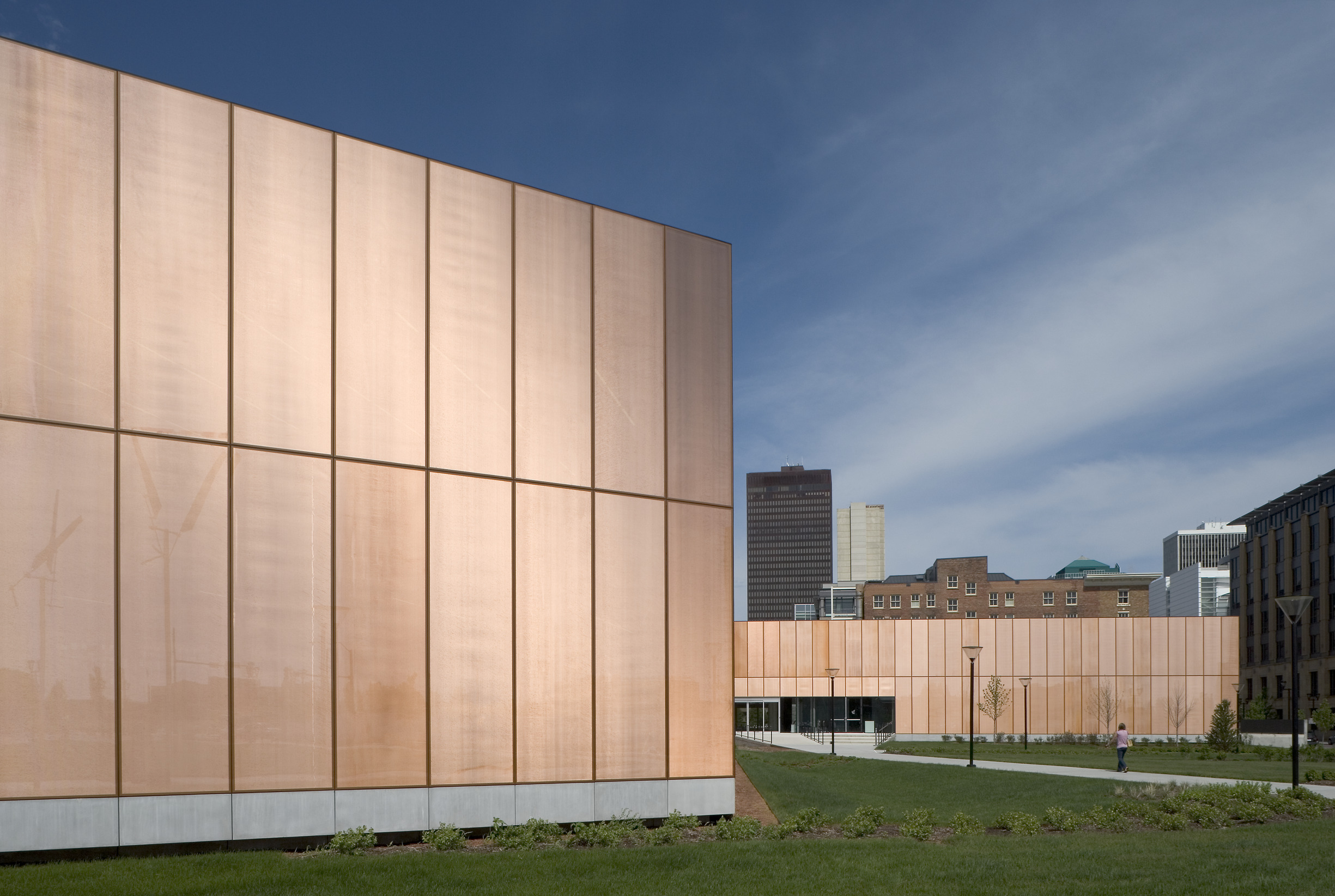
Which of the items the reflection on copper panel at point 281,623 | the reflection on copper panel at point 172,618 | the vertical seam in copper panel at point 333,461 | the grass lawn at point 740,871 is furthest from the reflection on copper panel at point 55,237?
the grass lawn at point 740,871

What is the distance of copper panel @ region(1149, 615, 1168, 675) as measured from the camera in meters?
69.9

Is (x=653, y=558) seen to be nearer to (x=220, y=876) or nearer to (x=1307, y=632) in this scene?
(x=220, y=876)

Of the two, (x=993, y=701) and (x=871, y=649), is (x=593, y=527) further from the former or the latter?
(x=871, y=649)

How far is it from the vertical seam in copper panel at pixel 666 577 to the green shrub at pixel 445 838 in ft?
13.6

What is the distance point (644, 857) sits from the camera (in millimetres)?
14000

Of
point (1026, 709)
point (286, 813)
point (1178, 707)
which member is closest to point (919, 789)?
point (286, 813)

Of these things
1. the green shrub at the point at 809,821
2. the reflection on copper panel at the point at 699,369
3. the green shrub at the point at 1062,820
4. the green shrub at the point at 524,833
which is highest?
the reflection on copper panel at the point at 699,369

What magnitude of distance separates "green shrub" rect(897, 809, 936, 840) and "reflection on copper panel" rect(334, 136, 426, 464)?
9.72 m

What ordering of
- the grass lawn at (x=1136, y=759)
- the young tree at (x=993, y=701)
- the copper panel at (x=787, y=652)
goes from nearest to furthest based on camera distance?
the grass lawn at (x=1136, y=759), the young tree at (x=993, y=701), the copper panel at (x=787, y=652)

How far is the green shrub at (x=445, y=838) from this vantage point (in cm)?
1525

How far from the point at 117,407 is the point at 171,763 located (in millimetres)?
4813

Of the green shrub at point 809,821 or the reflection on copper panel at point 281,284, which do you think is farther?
the green shrub at point 809,821

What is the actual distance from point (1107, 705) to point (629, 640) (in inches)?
2382

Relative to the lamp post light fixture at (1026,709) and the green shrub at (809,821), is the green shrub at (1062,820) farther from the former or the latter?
the lamp post light fixture at (1026,709)
